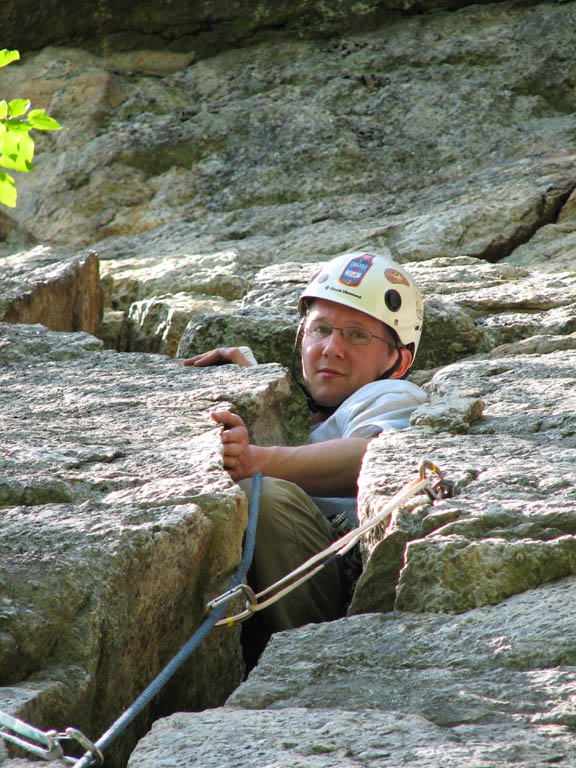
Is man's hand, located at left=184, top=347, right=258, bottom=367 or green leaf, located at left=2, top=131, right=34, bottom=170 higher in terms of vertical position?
green leaf, located at left=2, top=131, right=34, bottom=170

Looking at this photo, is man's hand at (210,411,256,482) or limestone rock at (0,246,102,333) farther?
limestone rock at (0,246,102,333)

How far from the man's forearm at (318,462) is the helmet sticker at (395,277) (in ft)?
4.32

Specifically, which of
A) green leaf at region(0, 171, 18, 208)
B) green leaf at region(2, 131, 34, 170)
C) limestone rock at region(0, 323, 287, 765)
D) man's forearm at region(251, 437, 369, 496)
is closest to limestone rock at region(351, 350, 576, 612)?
man's forearm at region(251, 437, 369, 496)

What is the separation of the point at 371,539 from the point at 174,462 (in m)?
0.65

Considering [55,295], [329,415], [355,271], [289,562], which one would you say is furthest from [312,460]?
[55,295]

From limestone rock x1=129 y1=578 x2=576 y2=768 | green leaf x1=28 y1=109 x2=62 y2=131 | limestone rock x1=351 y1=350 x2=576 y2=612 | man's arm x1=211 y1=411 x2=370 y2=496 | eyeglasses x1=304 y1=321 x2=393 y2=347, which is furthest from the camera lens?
eyeglasses x1=304 y1=321 x2=393 y2=347

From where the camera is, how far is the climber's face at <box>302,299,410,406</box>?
12.9 feet

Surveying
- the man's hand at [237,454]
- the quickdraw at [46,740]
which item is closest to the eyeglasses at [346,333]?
the man's hand at [237,454]

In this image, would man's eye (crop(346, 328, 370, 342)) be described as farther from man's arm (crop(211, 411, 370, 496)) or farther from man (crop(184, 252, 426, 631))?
man's arm (crop(211, 411, 370, 496))

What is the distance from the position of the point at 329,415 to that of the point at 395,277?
0.77 m

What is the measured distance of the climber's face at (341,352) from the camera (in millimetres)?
3924

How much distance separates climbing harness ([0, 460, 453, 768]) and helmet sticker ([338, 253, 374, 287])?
1647mm

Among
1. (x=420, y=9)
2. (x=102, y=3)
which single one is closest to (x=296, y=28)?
(x=420, y=9)

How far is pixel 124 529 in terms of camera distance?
6.97 feet
